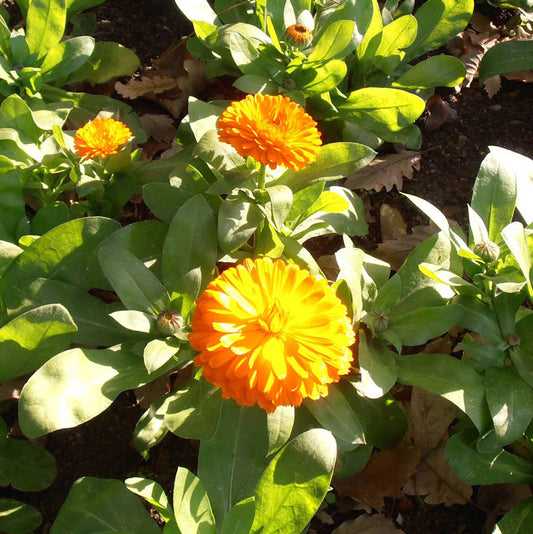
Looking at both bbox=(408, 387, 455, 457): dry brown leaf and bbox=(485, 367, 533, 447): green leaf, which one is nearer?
bbox=(485, 367, 533, 447): green leaf

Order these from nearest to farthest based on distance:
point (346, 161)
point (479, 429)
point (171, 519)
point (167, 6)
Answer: point (171, 519)
point (479, 429)
point (346, 161)
point (167, 6)

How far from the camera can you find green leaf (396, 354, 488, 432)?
145cm

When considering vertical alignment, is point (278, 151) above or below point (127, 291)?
above

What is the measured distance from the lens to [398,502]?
1695mm

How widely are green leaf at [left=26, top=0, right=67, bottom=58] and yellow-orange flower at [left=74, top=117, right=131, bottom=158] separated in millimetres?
507

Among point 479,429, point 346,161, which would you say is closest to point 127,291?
point 346,161

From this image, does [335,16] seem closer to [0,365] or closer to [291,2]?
[291,2]

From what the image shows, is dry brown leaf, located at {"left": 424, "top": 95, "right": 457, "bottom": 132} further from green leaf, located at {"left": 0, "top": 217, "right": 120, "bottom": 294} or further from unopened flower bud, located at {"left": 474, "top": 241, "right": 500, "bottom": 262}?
green leaf, located at {"left": 0, "top": 217, "right": 120, "bottom": 294}

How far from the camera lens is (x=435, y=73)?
203cm

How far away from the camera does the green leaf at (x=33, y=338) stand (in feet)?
4.47

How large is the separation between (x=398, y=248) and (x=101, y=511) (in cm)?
119

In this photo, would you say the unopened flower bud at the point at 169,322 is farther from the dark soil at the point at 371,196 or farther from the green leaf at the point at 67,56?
the green leaf at the point at 67,56

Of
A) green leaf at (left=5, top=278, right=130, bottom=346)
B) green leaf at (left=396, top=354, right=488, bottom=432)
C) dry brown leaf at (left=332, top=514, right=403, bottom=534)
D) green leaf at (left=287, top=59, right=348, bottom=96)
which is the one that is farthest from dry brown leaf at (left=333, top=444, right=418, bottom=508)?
green leaf at (left=287, top=59, right=348, bottom=96)

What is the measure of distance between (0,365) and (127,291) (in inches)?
14.3
